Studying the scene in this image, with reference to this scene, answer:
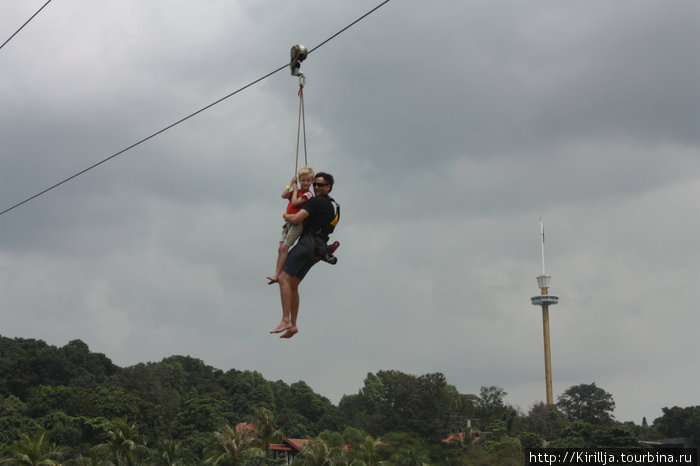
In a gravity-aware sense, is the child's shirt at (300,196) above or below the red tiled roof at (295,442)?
above

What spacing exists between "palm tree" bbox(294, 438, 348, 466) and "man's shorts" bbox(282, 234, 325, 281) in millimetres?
31915

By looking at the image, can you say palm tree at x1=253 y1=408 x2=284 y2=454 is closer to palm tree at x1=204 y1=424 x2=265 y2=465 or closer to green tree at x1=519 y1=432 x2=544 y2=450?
palm tree at x1=204 y1=424 x2=265 y2=465

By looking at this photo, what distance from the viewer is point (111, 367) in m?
108

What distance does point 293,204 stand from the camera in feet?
34.6

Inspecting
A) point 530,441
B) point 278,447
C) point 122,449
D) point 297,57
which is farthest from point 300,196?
point 278,447

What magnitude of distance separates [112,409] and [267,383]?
39577mm

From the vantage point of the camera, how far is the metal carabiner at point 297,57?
1184 cm

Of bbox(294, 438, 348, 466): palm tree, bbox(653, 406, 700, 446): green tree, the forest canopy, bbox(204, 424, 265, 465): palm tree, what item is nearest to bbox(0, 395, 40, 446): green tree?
the forest canopy

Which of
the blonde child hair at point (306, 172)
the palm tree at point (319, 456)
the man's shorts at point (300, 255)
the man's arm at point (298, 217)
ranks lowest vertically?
the palm tree at point (319, 456)

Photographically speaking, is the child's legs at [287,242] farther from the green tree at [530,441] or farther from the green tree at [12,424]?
the green tree at [530,441]

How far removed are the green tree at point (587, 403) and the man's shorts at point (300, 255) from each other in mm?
94106

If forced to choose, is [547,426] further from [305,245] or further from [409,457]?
[305,245]

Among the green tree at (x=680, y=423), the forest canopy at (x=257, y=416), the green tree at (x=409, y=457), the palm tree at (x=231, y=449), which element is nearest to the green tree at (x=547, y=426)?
the forest canopy at (x=257, y=416)

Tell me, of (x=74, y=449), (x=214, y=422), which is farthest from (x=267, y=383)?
(x=74, y=449)
